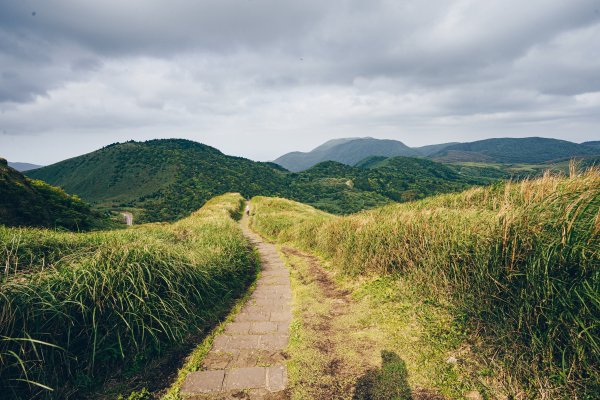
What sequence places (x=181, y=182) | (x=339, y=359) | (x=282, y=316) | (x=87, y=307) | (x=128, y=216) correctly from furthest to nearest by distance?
1. (x=181, y=182)
2. (x=128, y=216)
3. (x=282, y=316)
4. (x=339, y=359)
5. (x=87, y=307)

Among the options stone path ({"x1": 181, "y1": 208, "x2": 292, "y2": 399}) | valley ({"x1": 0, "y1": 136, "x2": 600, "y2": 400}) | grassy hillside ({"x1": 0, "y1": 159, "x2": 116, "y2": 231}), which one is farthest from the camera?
grassy hillside ({"x1": 0, "y1": 159, "x2": 116, "y2": 231})

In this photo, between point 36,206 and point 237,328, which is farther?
point 36,206

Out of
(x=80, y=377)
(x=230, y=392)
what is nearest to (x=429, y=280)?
(x=230, y=392)

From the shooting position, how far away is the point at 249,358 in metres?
3.91

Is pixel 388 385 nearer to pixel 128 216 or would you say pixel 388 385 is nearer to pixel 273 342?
pixel 273 342

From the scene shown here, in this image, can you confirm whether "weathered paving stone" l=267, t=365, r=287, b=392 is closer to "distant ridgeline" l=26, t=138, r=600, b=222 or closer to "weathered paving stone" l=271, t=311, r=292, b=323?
"weathered paving stone" l=271, t=311, r=292, b=323

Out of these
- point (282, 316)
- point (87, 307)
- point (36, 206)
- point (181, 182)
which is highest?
point (181, 182)

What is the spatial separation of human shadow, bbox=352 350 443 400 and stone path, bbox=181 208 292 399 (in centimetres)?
97

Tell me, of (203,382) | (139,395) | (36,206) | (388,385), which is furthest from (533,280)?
(36,206)

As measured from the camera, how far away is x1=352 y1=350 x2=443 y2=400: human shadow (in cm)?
304

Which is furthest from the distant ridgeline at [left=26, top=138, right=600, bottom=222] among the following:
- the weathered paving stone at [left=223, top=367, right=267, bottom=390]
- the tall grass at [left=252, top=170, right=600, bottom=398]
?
the tall grass at [left=252, top=170, right=600, bottom=398]

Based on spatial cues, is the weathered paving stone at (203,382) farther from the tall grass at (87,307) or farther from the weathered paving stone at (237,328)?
the weathered paving stone at (237,328)

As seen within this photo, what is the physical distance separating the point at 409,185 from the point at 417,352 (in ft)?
457

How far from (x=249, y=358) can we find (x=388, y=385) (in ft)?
6.33
